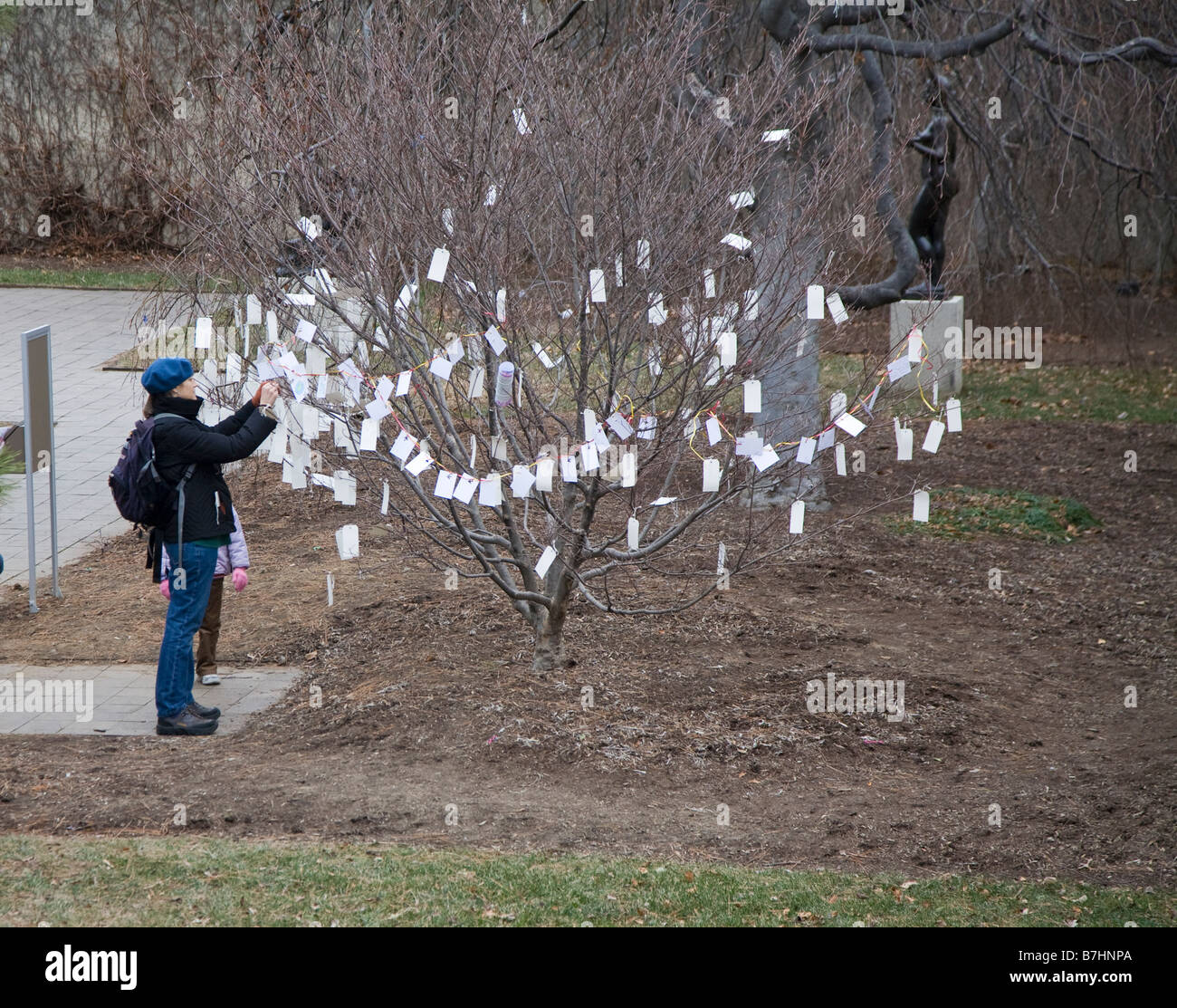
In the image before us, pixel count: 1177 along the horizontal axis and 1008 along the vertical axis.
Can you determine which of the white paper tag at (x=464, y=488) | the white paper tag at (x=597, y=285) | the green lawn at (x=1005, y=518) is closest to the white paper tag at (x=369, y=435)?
the white paper tag at (x=464, y=488)

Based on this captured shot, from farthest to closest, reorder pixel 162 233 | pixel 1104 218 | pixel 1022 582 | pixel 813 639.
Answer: pixel 162 233 → pixel 1104 218 → pixel 1022 582 → pixel 813 639

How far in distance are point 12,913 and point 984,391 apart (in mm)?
13338

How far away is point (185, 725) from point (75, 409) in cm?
832

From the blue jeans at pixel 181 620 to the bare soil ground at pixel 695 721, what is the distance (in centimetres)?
22

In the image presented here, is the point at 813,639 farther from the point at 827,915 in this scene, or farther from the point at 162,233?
the point at 162,233

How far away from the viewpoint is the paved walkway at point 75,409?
9461 millimetres

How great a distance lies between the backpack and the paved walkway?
291cm

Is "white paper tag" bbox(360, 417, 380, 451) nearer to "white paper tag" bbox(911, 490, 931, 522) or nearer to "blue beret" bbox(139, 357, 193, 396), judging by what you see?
"blue beret" bbox(139, 357, 193, 396)

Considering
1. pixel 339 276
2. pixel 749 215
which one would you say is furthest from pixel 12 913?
pixel 749 215

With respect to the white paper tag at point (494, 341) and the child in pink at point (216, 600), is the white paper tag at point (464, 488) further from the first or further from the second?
the child in pink at point (216, 600)

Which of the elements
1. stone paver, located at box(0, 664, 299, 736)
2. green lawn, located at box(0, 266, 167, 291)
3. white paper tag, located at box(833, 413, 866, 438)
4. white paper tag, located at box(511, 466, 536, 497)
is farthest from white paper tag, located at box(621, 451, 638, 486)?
green lawn, located at box(0, 266, 167, 291)

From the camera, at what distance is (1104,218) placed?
14.0 m

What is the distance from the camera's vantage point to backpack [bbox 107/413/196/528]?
5.65m

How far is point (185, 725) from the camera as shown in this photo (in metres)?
5.93
